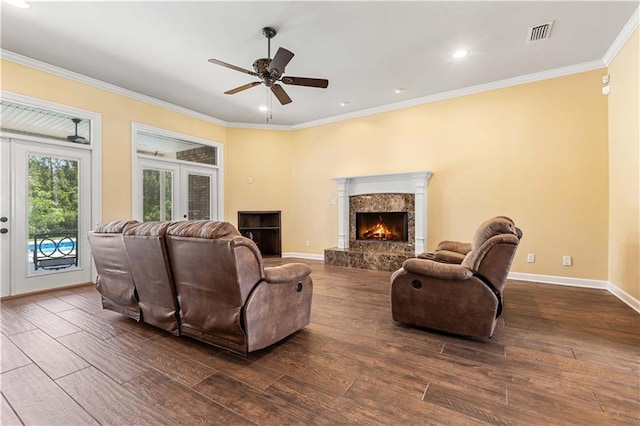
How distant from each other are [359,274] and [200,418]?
3617 millimetres

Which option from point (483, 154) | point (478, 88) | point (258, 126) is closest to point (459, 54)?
point (478, 88)

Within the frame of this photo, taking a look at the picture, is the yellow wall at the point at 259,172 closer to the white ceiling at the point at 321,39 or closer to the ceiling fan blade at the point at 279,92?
the white ceiling at the point at 321,39

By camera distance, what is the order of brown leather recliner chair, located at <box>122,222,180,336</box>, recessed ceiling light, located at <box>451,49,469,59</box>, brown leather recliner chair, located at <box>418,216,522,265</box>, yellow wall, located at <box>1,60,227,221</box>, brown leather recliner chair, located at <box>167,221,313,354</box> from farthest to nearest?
1. yellow wall, located at <box>1,60,227,221</box>
2. recessed ceiling light, located at <box>451,49,469,59</box>
3. brown leather recliner chair, located at <box>418,216,522,265</box>
4. brown leather recliner chair, located at <box>122,222,180,336</box>
5. brown leather recliner chair, located at <box>167,221,313,354</box>

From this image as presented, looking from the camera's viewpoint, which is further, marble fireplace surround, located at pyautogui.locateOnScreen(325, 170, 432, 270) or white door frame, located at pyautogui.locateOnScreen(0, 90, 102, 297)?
marble fireplace surround, located at pyautogui.locateOnScreen(325, 170, 432, 270)

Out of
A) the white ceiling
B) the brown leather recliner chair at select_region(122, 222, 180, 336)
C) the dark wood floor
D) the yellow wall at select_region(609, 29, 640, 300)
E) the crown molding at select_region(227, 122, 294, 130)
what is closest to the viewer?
the dark wood floor

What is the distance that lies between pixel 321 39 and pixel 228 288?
9.85ft

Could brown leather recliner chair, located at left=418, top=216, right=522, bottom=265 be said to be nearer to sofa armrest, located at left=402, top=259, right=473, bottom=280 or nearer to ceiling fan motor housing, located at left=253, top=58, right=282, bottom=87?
sofa armrest, located at left=402, top=259, right=473, bottom=280

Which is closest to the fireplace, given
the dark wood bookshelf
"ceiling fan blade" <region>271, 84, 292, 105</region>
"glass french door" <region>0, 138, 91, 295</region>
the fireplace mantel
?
the fireplace mantel

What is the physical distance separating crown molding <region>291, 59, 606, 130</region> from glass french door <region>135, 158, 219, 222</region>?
2.87 m

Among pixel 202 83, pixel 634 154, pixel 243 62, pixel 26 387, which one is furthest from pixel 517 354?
pixel 202 83

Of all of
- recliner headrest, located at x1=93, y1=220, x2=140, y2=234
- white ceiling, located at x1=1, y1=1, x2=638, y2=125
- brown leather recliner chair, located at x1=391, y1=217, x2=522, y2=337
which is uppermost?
white ceiling, located at x1=1, y1=1, x2=638, y2=125

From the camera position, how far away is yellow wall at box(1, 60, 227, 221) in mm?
3766

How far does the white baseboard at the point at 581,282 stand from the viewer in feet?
10.8

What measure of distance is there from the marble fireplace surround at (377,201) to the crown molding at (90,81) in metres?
3.34
